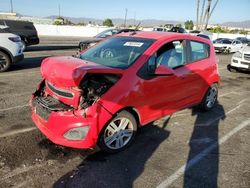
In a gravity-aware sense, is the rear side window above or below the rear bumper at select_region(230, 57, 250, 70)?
above

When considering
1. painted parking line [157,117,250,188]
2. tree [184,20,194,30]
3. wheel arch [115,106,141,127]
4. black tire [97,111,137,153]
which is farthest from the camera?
tree [184,20,194,30]

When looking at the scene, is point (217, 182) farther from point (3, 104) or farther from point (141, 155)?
point (3, 104)

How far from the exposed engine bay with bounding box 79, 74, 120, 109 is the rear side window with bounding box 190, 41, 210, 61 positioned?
7.15 ft

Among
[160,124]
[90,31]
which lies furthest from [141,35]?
[90,31]

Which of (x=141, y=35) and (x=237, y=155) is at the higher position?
(x=141, y=35)

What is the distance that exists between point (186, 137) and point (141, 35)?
6.65ft

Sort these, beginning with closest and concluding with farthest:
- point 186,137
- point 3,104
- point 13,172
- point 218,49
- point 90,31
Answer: point 13,172
point 186,137
point 3,104
point 218,49
point 90,31

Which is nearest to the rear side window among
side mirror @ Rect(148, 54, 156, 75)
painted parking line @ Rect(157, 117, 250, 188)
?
side mirror @ Rect(148, 54, 156, 75)

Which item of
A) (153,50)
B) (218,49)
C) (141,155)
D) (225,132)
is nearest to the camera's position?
(141,155)

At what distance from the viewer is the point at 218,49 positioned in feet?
82.4

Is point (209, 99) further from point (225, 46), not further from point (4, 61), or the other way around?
point (225, 46)

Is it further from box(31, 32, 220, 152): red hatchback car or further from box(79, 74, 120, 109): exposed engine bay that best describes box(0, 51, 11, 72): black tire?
box(79, 74, 120, 109): exposed engine bay

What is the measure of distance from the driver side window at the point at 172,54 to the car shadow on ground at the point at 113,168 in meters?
1.35

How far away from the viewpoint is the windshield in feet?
14.4
